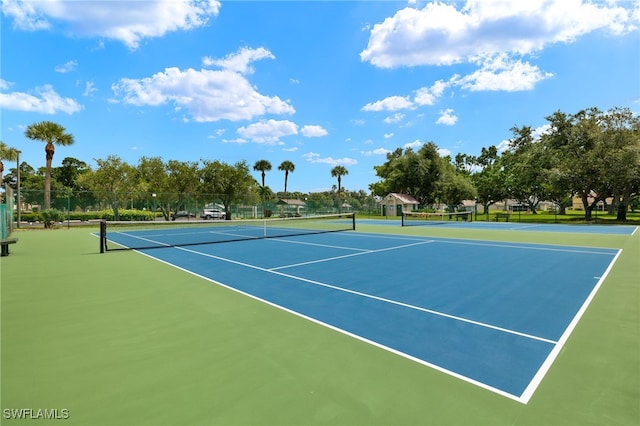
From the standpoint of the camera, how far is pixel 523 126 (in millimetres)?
63500

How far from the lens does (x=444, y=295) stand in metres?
6.10

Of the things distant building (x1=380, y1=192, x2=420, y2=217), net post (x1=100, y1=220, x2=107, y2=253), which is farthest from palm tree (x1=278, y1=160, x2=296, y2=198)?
net post (x1=100, y1=220, x2=107, y2=253)

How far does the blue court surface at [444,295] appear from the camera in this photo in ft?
12.2

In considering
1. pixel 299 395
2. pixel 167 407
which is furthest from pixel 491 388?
pixel 167 407

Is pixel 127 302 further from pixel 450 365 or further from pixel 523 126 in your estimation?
pixel 523 126

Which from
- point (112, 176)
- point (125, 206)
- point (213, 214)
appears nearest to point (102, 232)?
point (125, 206)

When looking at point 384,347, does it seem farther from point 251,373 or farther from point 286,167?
point 286,167

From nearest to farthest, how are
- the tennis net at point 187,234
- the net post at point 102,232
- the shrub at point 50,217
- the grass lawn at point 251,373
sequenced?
the grass lawn at point 251,373, the net post at point 102,232, the tennis net at point 187,234, the shrub at point 50,217

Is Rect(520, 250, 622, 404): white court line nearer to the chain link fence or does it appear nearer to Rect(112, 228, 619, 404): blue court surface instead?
Rect(112, 228, 619, 404): blue court surface

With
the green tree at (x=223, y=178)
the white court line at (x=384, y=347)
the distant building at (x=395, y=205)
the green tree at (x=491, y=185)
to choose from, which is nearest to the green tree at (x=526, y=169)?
the green tree at (x=491, y=185)

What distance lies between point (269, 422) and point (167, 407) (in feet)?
2.93

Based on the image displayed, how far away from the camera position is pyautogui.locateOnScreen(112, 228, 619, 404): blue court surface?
3709mm

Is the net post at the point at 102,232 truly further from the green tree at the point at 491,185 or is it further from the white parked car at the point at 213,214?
the green tree at the point at 491,185

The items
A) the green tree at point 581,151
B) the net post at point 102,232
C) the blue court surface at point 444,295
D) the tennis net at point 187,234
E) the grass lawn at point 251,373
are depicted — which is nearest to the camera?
the grass lawn at point 251,373
